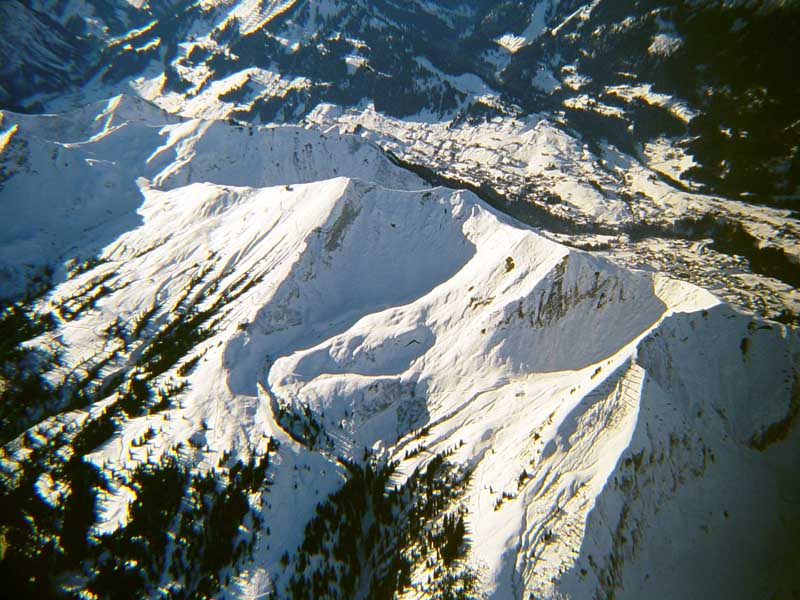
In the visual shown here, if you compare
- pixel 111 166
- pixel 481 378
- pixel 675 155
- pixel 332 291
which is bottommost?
pixel 481 378

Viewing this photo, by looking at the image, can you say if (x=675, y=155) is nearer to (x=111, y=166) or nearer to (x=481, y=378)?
(x=481, y=378)

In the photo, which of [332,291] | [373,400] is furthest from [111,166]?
[373,400]

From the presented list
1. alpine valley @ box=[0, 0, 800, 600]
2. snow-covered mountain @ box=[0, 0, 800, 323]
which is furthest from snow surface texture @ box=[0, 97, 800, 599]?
snow-covered mountain @ box=[0, 0, 800, 323]

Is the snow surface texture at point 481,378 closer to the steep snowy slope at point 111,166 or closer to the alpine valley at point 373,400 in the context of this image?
the alpine valley at point 373,400

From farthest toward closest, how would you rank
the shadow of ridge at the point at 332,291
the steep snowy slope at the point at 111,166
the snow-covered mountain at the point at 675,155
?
the snow-covered mountain at the point at 675,155 → the steep snowy slope at the point at 111,166 → the shadow of ridge at the point at 332,291

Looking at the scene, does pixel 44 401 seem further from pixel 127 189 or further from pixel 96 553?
pixel 127 189

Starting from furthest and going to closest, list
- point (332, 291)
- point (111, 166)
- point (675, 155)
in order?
1. point (675, 155)
2. point (111, 166)
3. point (332, 291)

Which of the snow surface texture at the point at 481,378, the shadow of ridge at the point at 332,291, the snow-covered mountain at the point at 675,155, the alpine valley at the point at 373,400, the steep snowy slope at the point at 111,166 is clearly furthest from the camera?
the snow-covered mountain at the point at 675,155

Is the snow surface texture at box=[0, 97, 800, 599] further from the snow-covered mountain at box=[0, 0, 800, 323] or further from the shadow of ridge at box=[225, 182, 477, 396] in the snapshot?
the snow-covered mountain at box=[0, 0, 800, 323]

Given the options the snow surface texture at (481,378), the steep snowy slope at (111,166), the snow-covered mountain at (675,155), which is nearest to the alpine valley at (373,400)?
the snow surface texture at (481,378)
